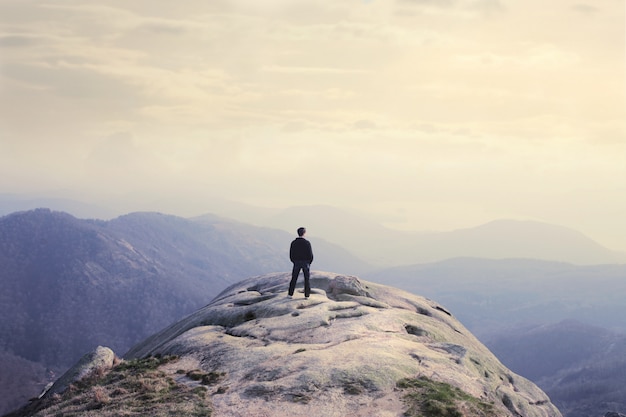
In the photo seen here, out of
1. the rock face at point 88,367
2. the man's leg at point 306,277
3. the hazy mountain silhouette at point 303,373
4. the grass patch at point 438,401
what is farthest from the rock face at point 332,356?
the rock face at point 88,367

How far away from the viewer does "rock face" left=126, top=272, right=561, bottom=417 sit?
91.1 ft

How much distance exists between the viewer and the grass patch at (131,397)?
27484 millimetres

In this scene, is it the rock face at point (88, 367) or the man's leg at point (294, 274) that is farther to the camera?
the man's leg at point (294, 274)

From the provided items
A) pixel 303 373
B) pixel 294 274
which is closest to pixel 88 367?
pixel 294 274

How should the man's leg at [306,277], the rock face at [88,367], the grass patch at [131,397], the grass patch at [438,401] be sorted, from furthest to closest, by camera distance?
the man's leg at [306,277] < the rock face at [88,367] < the grass patch at [131,397] < the grass patch at [438,401]

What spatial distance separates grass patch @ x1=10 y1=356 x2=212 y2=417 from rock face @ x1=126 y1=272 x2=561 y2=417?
1403 millimetres

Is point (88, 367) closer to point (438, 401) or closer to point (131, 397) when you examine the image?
point (131, 397)

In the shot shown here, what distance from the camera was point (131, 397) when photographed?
29.9 metres

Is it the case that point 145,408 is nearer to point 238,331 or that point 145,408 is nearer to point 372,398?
point 372,398

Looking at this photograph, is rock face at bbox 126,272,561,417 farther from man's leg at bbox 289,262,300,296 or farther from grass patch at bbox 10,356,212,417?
grass patch at bbox 10,356,212,417

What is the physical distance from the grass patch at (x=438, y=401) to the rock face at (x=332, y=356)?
0.39 metres

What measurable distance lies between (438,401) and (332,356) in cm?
700

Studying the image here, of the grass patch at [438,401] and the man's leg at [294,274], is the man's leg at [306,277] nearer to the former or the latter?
the man's leg at [294,274]

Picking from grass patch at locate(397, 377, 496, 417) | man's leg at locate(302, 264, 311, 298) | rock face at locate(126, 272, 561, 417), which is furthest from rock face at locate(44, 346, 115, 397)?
grass patch at locate(397, 377, 496, 417)
